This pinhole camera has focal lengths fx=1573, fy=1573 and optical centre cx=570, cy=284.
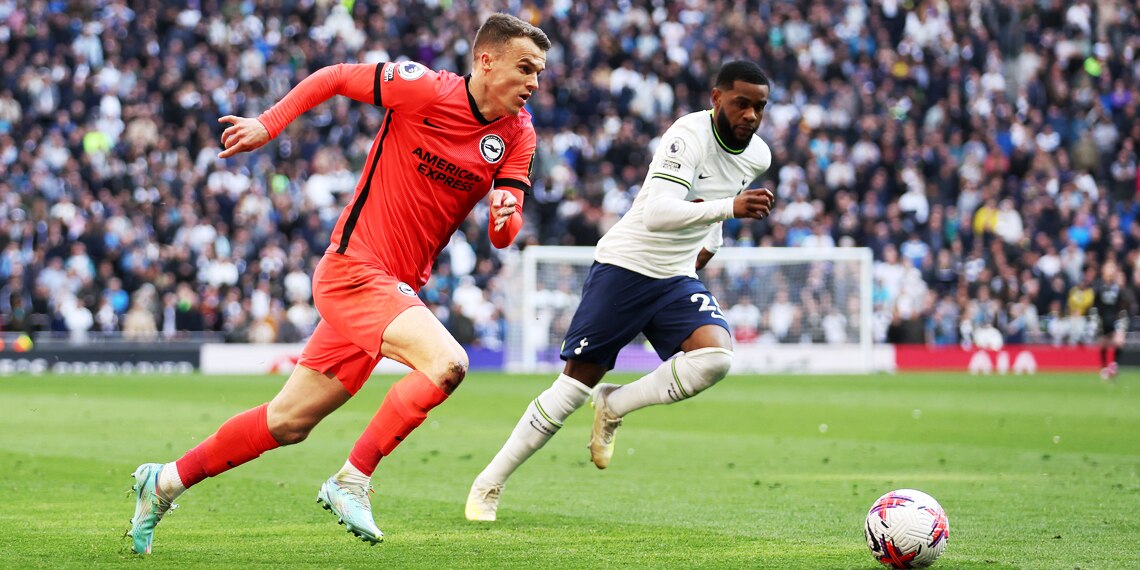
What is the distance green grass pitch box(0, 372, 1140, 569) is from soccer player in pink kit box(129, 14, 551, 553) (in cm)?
44

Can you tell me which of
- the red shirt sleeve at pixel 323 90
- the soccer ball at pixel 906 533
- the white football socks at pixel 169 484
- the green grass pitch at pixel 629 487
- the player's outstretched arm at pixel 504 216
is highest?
the red shirt sleeve at pixel 323 90

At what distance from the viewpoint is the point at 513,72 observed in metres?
7.07

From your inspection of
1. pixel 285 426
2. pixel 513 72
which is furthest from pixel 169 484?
pixel 513 72

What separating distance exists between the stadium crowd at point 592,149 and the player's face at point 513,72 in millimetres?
20817

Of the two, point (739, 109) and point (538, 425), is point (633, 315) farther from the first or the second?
point (739, 109)

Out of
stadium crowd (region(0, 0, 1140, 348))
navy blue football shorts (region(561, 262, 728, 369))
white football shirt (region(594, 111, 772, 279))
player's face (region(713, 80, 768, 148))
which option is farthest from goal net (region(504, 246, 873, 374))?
player's face (region(713, 80, 768, 148))

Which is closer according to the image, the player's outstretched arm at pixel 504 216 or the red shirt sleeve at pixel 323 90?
the red shirt sleeve at pixel 323 90

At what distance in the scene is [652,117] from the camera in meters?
32.1

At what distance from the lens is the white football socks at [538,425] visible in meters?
8.30

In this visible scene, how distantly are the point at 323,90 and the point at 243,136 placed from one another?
1.91ft

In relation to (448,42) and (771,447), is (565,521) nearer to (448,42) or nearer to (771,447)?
(771,447)

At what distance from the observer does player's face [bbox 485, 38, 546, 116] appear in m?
7.06

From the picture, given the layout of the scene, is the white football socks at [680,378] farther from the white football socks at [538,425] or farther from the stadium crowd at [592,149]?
the stadium crowd at [592,149]

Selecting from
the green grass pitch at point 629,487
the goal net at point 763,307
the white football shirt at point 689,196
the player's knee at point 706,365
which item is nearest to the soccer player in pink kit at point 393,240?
the green grass pitch at point 629,487
